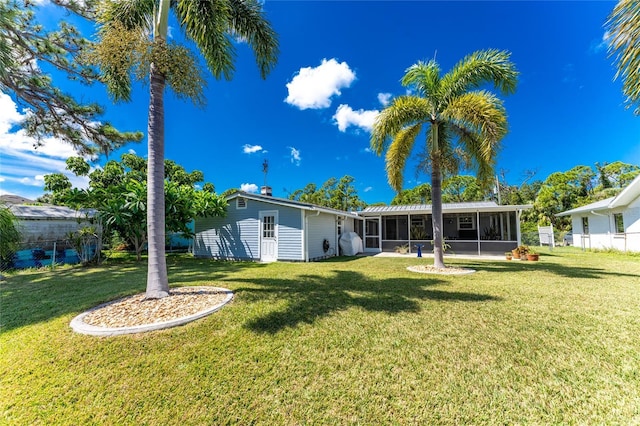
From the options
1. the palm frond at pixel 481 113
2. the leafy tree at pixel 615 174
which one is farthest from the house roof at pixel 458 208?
the leafy tree at pixel 615 174

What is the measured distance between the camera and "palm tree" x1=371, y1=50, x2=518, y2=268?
24.1ft

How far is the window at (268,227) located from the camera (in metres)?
11.9

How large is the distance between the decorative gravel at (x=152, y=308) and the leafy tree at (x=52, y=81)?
23.8 feet

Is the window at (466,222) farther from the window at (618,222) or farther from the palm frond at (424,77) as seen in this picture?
the palm frond at (424,77)

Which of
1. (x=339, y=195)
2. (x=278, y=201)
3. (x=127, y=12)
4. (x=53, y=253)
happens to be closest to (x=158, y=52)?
(x=127, y=12)

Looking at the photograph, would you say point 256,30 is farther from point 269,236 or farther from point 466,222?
point 466,222

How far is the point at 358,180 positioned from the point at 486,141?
71.1 feet

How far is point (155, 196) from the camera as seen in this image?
15.2 ft

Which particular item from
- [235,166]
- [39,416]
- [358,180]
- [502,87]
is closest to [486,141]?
[502,87]

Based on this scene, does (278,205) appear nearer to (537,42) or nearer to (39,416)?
(39,416)

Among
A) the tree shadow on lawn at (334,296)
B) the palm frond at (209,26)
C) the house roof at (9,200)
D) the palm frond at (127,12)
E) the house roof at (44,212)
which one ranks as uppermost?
the palm frond at (127,12)

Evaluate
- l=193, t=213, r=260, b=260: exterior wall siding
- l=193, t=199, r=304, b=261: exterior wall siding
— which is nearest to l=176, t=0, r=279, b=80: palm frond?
l=193, t=199, r=304, b=261: exterior wall siding

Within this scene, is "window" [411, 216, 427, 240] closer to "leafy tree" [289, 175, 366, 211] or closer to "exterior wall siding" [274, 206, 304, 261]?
"exterior wall siding" [274, 206, 304, 261]

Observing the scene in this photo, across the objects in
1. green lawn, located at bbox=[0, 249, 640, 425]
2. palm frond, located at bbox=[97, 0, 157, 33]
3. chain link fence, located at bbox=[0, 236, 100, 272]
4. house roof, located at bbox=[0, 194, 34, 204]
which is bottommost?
green lawn, located at bbox=[0, 249, 640, 425]
